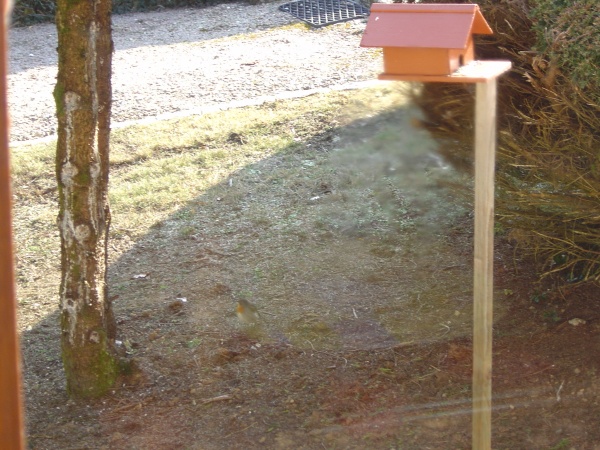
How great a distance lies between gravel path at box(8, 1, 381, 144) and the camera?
317 inches

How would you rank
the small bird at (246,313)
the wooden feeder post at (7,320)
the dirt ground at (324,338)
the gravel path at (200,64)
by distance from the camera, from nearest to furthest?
the wooden feeder post at (7,320) → the dirt ground at (324,338) → the small bird at (246,313) → the gravel path at (200,64)

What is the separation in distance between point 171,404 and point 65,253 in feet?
2.86

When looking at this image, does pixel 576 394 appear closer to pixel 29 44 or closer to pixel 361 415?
pixel 361 415

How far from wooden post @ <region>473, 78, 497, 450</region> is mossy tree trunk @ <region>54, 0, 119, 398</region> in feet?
5.85

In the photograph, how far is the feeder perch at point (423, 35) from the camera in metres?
2.63

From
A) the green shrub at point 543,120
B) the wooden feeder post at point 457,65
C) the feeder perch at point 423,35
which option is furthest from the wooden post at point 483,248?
the green shrub at point 543,120

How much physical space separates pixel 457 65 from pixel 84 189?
1.80 m

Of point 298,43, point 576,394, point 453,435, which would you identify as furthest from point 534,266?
point 298,43

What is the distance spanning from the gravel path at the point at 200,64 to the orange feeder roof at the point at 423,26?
523 centimetres

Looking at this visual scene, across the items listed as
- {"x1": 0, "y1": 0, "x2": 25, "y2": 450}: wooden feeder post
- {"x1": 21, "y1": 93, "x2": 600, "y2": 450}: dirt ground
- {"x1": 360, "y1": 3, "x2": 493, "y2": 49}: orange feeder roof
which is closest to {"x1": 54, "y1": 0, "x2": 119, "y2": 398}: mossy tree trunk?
{"x1": 21, "y1": 93, "x2": 600, "y2": 450}: dirt ground

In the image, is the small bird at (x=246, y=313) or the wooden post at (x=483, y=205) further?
the small bird at (x=246, y=313)

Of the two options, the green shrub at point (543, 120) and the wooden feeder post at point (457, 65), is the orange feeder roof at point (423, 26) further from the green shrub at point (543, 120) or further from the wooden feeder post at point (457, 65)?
the green shrub at point (543, 120)

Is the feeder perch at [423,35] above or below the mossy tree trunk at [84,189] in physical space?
above

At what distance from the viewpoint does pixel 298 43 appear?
962 centimetres
